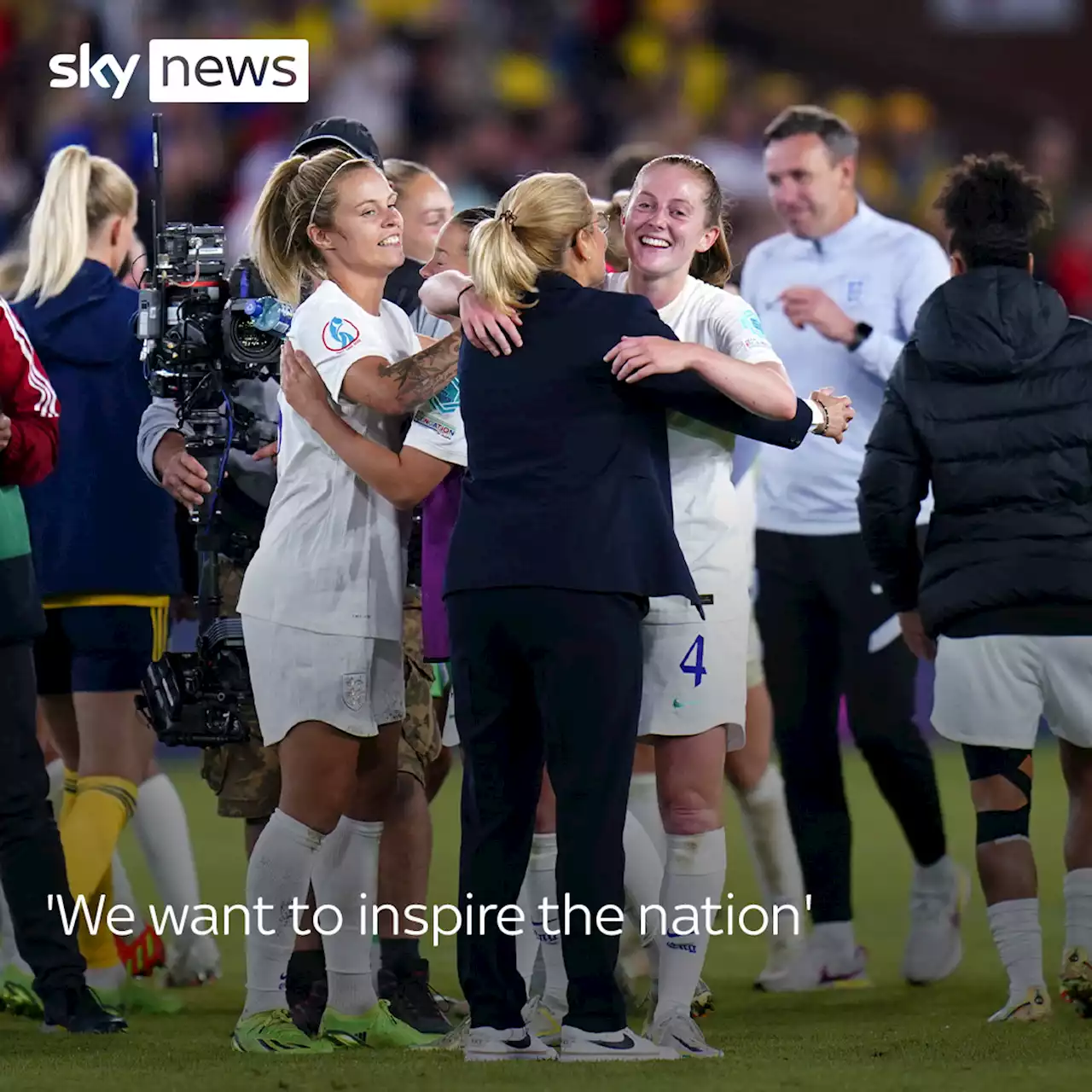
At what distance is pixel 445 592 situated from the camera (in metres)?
4.21

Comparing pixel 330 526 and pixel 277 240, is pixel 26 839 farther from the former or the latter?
pixel 277 240

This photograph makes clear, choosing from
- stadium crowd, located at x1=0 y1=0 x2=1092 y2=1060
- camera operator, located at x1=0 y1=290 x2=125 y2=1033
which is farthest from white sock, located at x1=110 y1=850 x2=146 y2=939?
camera operator, located at x1=0 y1=290 x2=125 y2=1033

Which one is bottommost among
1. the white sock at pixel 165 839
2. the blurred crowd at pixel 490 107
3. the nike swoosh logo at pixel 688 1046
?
the nike swoosh logo at pixel 688 1046

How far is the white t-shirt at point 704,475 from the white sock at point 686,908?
0.55 metres

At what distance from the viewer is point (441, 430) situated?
15.0 feet

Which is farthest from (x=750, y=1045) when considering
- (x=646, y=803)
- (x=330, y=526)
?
(x=330, y=526)

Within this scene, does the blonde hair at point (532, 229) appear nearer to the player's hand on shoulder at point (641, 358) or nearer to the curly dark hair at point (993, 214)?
the player's hand on shoulder at point (641, 358)

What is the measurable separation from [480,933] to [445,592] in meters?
0.66

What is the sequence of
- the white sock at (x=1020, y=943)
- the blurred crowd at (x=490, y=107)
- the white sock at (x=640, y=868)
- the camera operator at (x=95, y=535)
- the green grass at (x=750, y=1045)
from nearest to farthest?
1. the green grass at (x=750, y=1045)
2. the white sock at (x=1020, y=943)
3. the white sock at (x=640, y=868)
4. the camera operator at (x=95, y=535)
5. the blurred crowd at (x=490, y=107)

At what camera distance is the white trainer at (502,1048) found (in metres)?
4.20

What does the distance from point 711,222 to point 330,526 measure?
41.9 inches

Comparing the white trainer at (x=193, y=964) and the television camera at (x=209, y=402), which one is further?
the white trainer at (x=193, y=964)

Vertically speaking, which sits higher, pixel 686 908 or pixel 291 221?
pixel 291 221

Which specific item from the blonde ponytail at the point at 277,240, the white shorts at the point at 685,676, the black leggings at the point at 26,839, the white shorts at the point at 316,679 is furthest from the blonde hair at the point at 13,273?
the white shorts at the point at 685,676
